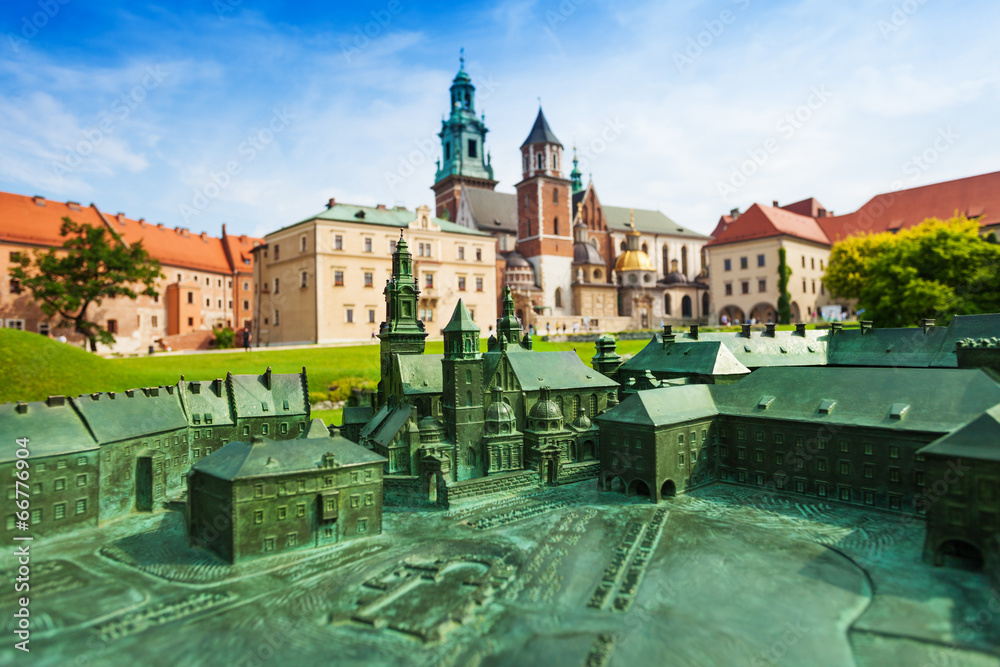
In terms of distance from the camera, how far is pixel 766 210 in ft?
333

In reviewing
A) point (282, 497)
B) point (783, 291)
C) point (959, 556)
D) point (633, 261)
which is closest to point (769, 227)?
point (783, 291)

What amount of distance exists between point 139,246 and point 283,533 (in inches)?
2190

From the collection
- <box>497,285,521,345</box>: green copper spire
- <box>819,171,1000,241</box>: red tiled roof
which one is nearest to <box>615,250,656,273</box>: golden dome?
<box>819,171,1000,241</box>: red tiled roof

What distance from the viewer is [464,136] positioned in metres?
120

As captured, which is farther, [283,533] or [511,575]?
[283,533]

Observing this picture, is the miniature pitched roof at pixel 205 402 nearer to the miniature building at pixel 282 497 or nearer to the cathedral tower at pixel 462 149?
the miniature building at pixel 282 497

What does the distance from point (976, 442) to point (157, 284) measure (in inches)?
3251

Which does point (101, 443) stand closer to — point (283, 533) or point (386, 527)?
point (283, 533)

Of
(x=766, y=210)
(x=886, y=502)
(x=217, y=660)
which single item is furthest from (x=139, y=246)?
(x=766, y=210)

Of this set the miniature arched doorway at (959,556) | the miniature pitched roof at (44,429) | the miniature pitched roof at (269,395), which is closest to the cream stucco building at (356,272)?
the miniature pitched roof at (269,395)

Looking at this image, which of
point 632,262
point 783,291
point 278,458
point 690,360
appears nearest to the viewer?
point 278,458

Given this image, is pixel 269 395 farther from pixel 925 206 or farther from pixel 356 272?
pixel 925 206

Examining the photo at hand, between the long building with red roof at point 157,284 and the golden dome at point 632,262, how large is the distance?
231 feet

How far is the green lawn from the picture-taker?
4601 cm
